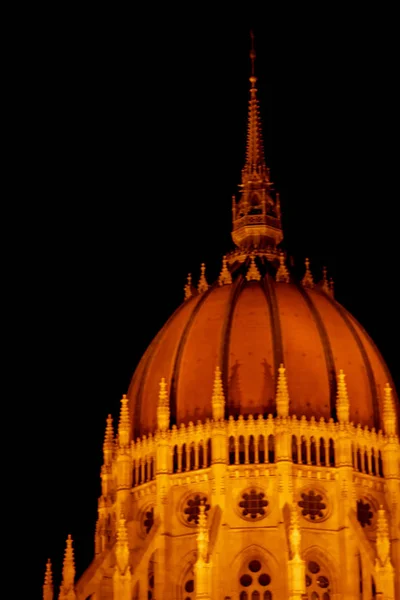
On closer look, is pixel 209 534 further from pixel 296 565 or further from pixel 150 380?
pixel 150 380

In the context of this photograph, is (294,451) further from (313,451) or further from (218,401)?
(218,401)

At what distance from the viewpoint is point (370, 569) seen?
91250 millimetres

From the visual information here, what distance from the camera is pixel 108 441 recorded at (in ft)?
332

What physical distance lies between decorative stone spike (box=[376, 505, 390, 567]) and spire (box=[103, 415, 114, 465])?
17089mm

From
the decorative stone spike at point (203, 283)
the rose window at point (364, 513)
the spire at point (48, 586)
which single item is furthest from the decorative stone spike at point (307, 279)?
the spire at point (48, 586)

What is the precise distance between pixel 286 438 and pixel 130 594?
11.6m

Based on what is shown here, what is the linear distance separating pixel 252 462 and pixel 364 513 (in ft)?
22.4

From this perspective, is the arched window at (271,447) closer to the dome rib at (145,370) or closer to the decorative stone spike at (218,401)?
the decorative stone spike at (218,401)

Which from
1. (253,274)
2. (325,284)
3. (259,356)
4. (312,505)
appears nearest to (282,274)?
(253,274)

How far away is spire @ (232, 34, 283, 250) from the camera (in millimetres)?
106125

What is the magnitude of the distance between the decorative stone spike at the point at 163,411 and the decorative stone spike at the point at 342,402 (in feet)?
30.8

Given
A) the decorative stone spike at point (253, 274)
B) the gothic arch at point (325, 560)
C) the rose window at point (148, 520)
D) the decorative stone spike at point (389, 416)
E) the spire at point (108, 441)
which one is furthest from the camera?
the decorative stone spike at point (253, 274)

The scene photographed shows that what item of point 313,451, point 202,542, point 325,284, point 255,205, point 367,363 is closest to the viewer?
point 202,542

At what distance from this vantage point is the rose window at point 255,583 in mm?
92062
